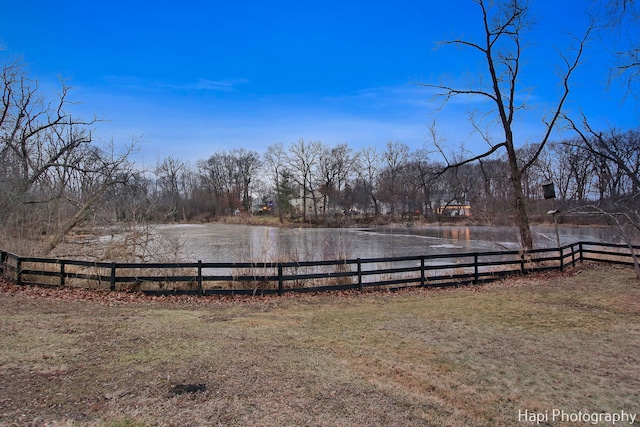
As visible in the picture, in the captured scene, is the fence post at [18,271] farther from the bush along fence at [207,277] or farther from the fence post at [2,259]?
the fence post at [2,259]

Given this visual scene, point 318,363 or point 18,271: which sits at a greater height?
point 18,271

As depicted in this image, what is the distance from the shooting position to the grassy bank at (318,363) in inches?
143

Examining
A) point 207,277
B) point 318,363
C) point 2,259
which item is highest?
point 2,259

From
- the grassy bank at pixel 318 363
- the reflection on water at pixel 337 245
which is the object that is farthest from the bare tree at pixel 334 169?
the grassy bank at pixel 318 363

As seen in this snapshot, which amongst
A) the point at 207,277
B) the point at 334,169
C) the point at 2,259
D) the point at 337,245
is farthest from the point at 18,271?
the point at 334,169

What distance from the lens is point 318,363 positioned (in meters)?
4.88

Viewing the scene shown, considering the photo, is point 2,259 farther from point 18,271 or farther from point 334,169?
point 334,169

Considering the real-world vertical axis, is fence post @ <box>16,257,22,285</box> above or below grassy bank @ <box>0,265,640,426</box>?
above

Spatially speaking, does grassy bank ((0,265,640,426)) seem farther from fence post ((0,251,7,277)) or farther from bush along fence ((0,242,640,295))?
fence post ((0,251,7,277))

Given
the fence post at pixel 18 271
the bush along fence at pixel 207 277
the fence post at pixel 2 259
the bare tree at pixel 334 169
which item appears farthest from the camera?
the bare tree at pixel 334 169

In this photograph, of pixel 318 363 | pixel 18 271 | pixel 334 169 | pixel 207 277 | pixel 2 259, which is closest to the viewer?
pixel 318 363

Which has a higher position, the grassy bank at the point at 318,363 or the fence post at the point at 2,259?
the fence post at the point at 2,259

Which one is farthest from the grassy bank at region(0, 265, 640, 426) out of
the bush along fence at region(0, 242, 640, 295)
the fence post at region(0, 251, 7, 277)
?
the fence post at region(0, 251, 7, 277)

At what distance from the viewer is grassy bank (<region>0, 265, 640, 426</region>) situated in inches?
143
